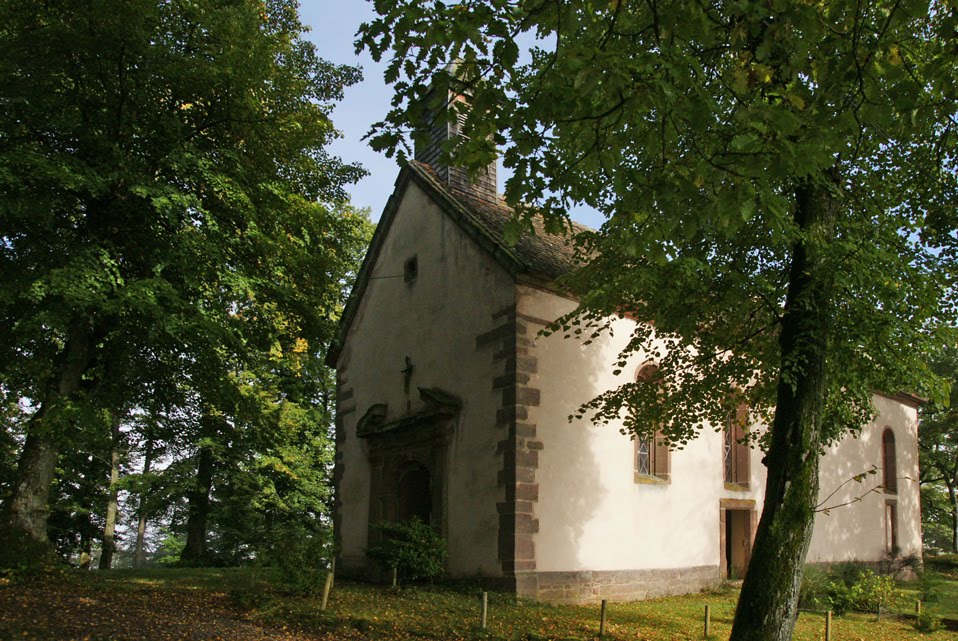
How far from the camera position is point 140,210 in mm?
11930

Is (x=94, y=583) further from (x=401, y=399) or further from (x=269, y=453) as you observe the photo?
(x=269, y=453)

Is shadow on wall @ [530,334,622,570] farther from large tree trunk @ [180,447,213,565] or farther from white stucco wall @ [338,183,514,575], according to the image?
large tree trunk @ [180,447,213,565]

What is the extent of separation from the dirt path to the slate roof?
6924 mm

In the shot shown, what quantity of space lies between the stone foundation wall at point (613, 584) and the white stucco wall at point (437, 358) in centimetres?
78

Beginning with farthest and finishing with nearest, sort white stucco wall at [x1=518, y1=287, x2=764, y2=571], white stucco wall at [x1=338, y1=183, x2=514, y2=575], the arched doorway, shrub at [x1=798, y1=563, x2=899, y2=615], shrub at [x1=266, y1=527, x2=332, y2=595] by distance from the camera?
the arched doorway
white stucco wall at [x1=338, y1=183, x2=514, y2=575]
shrub at [x1=798, y1=563, x2=899, y2=615]
white stucco wall at [x1=518, y1=287, x2=764, y2=571]
shrub at [x1=266, y1=527, x2=332, y2=595]

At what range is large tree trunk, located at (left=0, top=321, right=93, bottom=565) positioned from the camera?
10562mm

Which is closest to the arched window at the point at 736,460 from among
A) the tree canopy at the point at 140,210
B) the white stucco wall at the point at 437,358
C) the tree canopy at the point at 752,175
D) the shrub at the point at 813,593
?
the tree canopy at the point at 752,175

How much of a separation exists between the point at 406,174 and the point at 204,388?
7.75m

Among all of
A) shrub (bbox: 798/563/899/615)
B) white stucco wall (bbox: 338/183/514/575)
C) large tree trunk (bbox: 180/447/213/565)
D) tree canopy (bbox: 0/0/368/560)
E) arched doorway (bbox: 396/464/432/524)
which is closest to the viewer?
tree canopy (bbox: 0/0/368/560)

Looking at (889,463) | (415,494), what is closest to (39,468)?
(415,494)

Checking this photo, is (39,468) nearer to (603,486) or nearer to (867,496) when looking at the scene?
(603,486)

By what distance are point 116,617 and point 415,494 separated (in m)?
8.64

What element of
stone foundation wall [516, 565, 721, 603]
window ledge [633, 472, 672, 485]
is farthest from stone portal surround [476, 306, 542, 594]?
window ledge [633, 472, 672, 485]

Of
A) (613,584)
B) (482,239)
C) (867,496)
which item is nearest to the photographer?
(613,584)
